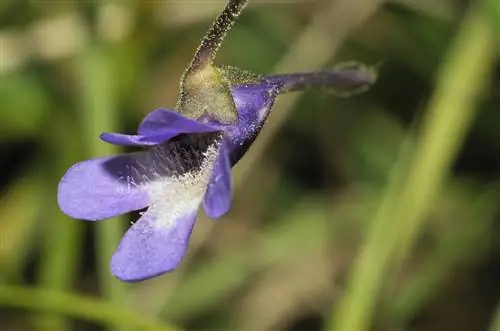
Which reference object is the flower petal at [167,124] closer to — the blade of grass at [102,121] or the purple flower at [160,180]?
the purple flower at [160,180]

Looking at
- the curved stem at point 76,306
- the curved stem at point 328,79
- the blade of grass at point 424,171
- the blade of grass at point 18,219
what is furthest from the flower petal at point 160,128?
the blade of grass at point 18,219

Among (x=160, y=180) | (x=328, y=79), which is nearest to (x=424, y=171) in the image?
(x=328, y=79)

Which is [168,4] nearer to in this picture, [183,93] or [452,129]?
[452,129]

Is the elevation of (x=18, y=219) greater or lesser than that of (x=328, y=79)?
greater

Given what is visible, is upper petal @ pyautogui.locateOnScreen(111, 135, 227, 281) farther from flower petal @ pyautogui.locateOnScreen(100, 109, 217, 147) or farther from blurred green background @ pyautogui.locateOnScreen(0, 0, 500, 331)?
blurred green background @ pyautogui.locateOnScreen(0, 0, 500, 331)

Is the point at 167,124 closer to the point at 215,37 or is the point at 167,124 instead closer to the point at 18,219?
the point at 215,37

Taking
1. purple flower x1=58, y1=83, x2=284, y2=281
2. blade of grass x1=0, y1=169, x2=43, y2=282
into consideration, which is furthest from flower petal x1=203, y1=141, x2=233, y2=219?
blade of grass x1=0, y1=169, x2=43, y2=282

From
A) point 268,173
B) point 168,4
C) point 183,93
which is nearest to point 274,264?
point 268,173
